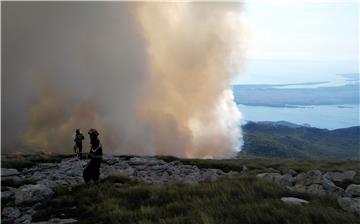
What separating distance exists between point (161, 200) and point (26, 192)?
5.22m

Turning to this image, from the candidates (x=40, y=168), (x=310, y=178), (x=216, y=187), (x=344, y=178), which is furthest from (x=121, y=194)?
(x=40, y=168)

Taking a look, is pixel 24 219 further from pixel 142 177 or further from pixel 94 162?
pixel 142 177

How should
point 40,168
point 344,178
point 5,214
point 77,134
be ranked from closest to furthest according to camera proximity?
1. point 5,214
2. point 344,178
3. point 40,168
4. point 77,134

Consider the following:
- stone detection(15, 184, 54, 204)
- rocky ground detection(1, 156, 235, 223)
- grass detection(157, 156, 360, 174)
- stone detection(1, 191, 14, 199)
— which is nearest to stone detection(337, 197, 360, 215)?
rocky ground detection(1, 156, 235, 223)

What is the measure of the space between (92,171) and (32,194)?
137 inches

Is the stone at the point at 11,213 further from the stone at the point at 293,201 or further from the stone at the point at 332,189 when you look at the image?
the stone at the point at 332,189

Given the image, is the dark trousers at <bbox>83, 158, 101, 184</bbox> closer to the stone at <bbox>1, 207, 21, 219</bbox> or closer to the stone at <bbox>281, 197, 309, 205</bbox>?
the stone at <bbox>1, 207, 21, 219</bbox>

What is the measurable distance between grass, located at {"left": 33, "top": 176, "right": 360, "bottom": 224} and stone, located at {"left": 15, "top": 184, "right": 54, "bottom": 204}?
0.45m

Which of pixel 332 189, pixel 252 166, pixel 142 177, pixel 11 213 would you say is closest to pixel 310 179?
pixel 332 189

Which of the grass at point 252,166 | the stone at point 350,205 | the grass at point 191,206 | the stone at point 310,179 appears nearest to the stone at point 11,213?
the grass at point 191,206

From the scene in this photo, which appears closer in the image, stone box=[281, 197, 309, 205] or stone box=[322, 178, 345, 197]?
stone box=[281, 197, 309, 205]

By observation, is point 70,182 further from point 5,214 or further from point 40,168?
point 40,168

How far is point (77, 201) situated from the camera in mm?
16406

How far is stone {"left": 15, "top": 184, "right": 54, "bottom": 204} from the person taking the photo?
1706 centimetres
